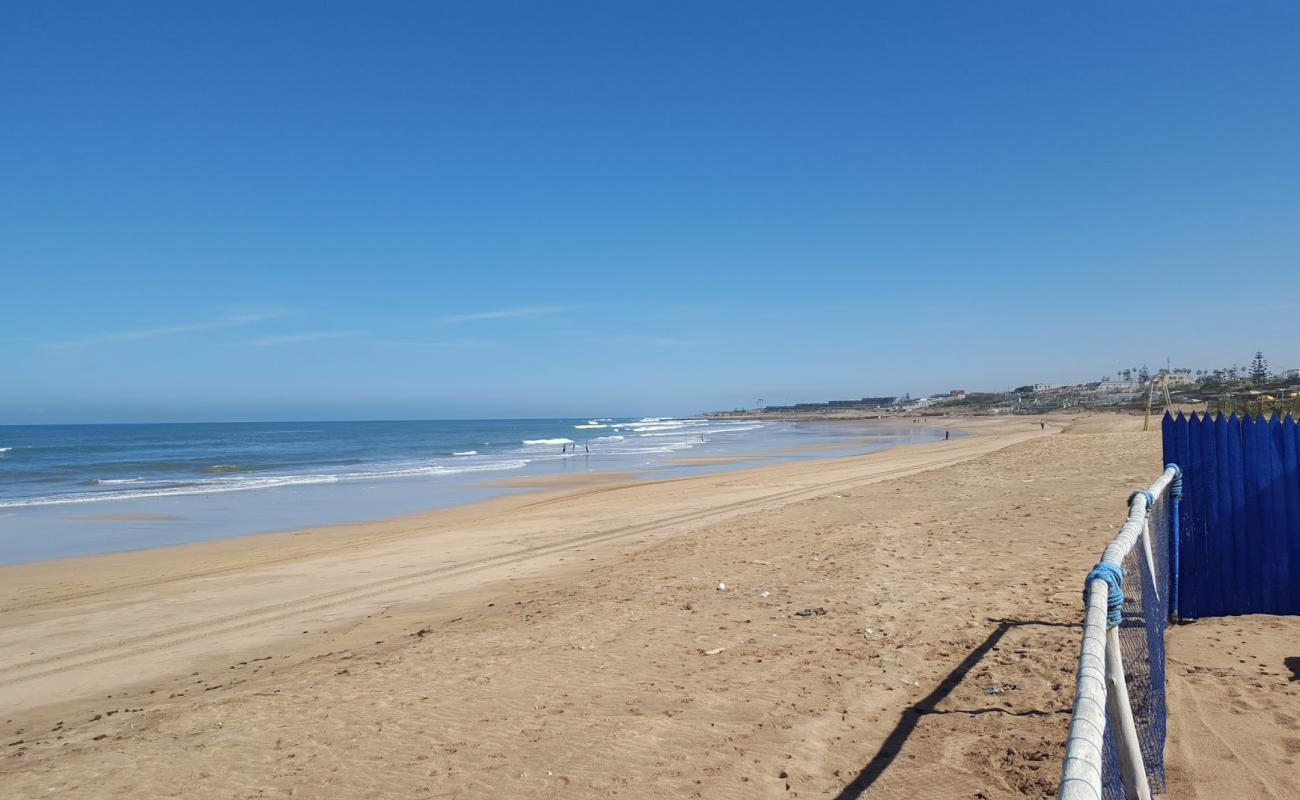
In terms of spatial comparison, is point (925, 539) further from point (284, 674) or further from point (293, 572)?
→ point (293, 572)

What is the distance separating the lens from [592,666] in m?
6.40

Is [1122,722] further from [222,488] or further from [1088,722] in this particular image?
[222,488]

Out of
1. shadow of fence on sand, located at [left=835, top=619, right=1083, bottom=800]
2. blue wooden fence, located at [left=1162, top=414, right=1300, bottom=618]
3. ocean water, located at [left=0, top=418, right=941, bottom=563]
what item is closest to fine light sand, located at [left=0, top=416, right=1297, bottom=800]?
shadow of fence on sand, located at [left=835, top=619, right=1083, bottom=800]

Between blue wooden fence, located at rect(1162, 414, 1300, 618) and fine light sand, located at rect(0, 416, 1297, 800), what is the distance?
80 centimetres

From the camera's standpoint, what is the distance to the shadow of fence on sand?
4160mm

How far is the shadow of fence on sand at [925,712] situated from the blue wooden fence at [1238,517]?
3.42 ft

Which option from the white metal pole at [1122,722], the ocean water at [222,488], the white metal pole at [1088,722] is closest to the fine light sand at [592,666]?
the white metal pole at [1122,722]

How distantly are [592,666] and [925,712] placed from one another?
106 inches

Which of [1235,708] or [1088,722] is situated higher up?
[1088,722]

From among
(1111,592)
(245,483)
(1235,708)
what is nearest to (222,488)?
(245,483)

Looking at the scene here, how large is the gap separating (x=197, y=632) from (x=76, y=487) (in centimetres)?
2881

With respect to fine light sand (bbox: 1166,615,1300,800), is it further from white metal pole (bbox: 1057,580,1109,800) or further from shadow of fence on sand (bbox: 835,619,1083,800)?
white metal pole (bbox: 1057,580,1109,800)

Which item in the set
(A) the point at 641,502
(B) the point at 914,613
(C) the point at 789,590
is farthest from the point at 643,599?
(A) the point at 641,502

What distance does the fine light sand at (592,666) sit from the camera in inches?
179
